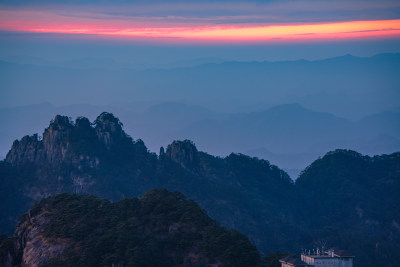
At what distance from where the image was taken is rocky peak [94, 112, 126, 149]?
129375 mm

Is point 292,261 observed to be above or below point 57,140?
below

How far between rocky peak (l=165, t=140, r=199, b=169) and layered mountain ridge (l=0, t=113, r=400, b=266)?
0.14 metres

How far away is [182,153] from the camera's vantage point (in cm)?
13275

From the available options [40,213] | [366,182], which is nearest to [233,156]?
[366,182]

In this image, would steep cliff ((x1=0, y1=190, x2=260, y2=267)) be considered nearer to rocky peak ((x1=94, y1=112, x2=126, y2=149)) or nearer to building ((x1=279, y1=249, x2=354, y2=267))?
building ((x1=279, y1=249, x2=354, y2=267))

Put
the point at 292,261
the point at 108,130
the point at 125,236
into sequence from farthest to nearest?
the point at 108,130 → the point at 125,236 → the point at 292,261

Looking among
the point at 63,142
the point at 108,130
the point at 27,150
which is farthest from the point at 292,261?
the point at 27,150

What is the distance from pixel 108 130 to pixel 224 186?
1800cm

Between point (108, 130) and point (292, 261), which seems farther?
point (108, 130)

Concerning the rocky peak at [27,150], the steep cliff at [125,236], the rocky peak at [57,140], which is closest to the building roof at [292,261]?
the steep cliff at [125,236]

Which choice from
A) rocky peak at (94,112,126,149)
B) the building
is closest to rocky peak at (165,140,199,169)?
rocky peak at (94,112,126,149)

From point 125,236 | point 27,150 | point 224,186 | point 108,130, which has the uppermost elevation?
point 108,130

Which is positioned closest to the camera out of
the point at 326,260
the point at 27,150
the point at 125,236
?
the point at 326,260

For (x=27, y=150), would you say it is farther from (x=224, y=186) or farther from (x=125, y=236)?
(x=125, y=236)
